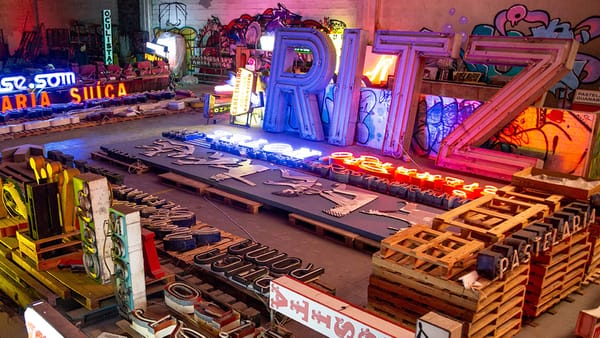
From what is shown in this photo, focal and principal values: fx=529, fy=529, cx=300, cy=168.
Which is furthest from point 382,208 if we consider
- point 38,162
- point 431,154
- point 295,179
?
point 38,162

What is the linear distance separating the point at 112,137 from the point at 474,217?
1063 cm

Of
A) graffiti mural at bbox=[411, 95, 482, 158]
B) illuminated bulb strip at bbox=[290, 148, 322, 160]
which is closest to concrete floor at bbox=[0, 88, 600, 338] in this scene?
Answer: illuminated bulb strip at bbox=[290, 148, 322, 160]

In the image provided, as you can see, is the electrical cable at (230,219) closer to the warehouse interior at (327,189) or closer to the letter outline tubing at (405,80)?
the warehouse interior at (327,189)

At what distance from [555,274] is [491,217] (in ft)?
3.04

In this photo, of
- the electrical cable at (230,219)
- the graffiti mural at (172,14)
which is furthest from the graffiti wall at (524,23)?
the graffiti mural at (172,14)

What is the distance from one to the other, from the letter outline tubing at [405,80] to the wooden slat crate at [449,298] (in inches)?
260

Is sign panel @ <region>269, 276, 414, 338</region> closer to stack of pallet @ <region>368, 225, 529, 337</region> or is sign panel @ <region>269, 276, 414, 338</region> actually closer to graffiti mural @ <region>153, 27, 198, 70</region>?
stack of pallet @ <region>368, 225, 529, 337</region>

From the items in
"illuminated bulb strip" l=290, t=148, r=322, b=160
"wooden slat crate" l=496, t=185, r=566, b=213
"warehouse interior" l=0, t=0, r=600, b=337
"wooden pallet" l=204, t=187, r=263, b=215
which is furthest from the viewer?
"illuminated bulb strip" l=290, t=148, r=322, b=160

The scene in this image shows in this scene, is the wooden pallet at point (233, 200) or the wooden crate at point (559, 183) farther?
the wooden pallet at point (233, 200)

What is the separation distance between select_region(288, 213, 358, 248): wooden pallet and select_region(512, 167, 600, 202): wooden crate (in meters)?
2.40

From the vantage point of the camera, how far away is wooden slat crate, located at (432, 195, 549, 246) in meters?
5.69

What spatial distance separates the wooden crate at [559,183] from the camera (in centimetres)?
652

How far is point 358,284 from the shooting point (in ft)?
21.9

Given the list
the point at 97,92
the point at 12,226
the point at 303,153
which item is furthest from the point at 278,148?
the point at 97,92
